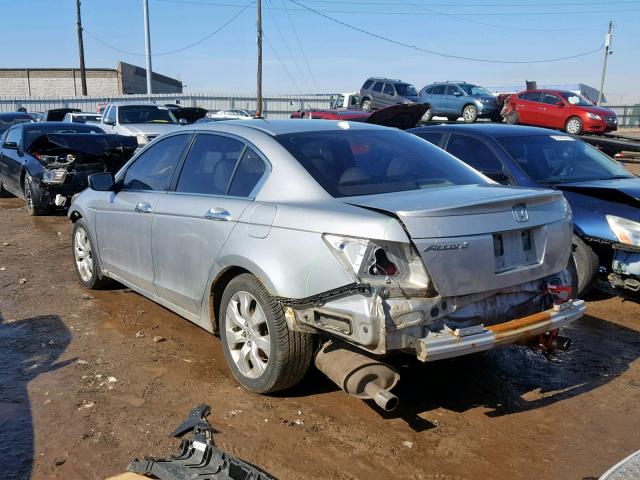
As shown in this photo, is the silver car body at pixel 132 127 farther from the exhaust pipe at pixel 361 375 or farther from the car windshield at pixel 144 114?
the exhaust pipe at pixel 361 375

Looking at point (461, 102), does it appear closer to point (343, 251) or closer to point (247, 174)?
point (247, 174)

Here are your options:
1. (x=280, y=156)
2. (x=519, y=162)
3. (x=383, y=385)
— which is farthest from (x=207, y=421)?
(x=519, y=162)

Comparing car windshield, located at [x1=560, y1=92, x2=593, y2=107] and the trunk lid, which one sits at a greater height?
car windshield, located at [x1=560, y1=92, x2=593, y2=107]

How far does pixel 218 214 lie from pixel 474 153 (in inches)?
139

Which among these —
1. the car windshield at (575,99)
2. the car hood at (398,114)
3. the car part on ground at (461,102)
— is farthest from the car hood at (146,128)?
the car windshield at (575,99)

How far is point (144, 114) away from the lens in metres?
16.1

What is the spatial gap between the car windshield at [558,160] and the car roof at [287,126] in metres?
2.28

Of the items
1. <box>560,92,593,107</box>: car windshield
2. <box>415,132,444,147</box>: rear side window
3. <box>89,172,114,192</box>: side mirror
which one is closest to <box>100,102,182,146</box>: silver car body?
<box>415,132,444,147</box>: rear side window

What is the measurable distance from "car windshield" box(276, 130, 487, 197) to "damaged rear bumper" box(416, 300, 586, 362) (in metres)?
1.02

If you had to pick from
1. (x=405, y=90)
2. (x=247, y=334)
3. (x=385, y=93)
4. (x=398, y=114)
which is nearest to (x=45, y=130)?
(x=398, y=114)

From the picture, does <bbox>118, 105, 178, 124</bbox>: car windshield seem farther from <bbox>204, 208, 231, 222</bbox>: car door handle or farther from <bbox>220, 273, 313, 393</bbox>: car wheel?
<bbox>220, 273, 313, 393</bbox>: car wheel

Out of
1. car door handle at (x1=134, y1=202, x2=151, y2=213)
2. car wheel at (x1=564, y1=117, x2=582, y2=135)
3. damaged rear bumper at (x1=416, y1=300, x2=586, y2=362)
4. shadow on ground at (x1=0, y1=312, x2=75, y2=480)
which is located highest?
car door handle at (x1=134, y1=202, x2=151, y2=213)

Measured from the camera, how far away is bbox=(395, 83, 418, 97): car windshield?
26083 mm

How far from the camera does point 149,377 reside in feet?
13.9
